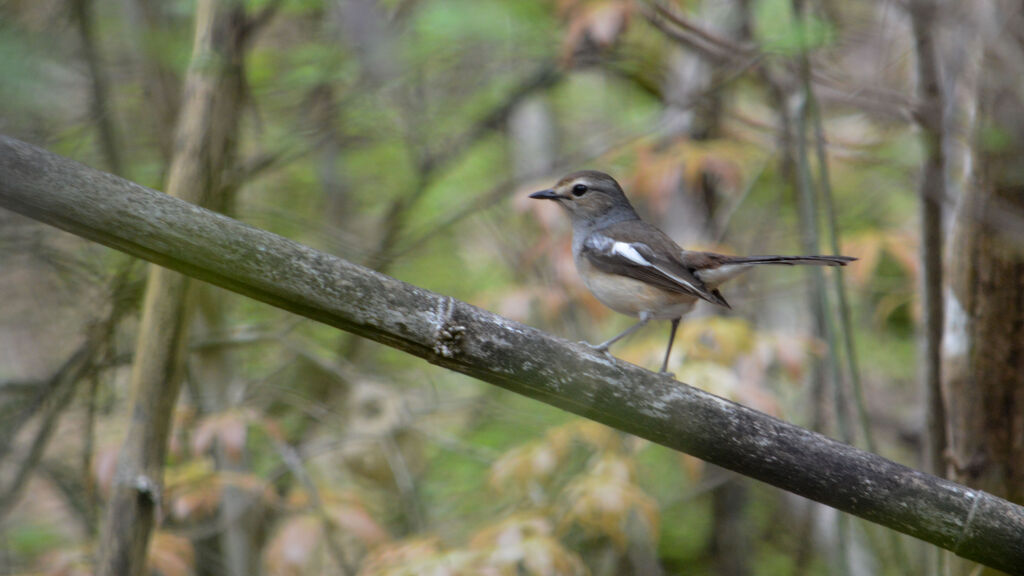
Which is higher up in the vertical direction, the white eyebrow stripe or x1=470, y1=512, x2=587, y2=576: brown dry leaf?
the white eyebrow stripe

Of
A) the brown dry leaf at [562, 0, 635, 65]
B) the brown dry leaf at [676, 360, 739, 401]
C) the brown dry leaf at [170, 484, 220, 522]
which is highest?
the brown dry leaf at [562, 0, 635, 65]

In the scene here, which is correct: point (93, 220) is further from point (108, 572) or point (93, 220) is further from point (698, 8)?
point (698, 8)

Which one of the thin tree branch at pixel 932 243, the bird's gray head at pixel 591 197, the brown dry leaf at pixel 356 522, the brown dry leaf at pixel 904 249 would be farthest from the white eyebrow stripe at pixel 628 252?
the brown dry leaf at pixel 904 249

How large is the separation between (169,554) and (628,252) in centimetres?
253

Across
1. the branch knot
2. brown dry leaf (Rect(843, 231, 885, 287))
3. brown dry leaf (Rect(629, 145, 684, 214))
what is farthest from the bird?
brown dry leaf (Rect(843, 231, 885, 287))

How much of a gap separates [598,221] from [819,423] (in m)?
2.89

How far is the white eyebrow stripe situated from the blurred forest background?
1.01 metres

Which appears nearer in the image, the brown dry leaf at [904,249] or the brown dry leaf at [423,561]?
the brown dry leaf at [423,561]

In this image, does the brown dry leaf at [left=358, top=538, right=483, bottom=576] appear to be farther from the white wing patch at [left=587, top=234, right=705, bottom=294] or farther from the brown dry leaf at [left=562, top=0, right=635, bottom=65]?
the brown dry leaf at [left=562, top=0, right=635, bottom=65]

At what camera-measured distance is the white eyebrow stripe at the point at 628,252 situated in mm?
3451

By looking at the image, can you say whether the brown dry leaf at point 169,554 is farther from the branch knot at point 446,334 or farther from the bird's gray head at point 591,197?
the branch knot at point 446,334

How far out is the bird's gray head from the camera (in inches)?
151

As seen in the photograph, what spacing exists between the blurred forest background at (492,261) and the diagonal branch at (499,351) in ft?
4.06

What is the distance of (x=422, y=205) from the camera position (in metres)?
6.47
